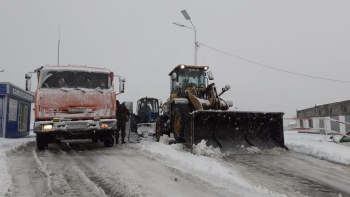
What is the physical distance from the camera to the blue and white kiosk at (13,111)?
45.9ft

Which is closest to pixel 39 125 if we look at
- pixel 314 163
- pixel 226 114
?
pixel 226 114

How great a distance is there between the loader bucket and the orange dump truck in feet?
7.64

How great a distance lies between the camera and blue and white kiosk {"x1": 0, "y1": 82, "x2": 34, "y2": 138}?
45.9 feet

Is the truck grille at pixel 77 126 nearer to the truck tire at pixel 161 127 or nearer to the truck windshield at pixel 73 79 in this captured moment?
the truck windshield at pixel 73 79

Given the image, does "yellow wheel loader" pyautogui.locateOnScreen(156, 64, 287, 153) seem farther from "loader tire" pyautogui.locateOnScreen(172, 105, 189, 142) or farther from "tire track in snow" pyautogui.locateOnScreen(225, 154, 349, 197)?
"tire track in snow" pyautogui.locateOnScreen(225, 154, 349, 197)

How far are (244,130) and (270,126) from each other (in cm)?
74

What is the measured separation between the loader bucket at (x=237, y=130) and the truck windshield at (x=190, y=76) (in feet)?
8.07

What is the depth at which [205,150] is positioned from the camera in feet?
20.7

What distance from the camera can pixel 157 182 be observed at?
3.66 meters

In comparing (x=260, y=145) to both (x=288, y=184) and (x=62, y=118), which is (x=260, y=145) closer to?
(x=288, y=184)

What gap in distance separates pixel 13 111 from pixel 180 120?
11559 mm

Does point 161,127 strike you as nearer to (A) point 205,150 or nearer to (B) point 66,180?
(A) point 205,150

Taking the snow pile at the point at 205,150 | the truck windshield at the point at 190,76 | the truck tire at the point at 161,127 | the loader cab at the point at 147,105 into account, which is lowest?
the snow pile at the point at 205,150

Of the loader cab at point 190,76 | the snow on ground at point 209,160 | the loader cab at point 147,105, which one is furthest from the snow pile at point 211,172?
the loader cab at point 147,105
